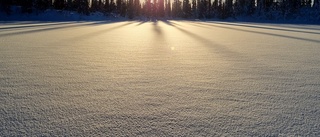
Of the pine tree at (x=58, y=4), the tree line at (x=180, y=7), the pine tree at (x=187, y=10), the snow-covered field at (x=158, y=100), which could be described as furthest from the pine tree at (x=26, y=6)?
the pine tree at (x=187, y=10)

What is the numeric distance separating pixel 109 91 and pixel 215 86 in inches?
34.0

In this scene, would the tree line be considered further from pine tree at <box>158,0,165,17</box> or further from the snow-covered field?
the snow-covered field

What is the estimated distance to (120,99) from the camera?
→ 1.50 metres

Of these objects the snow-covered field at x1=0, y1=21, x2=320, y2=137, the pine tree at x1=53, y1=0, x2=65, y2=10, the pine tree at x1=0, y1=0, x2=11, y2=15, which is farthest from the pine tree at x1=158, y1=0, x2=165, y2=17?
the snow-covered field at x1=0, y1=21, x2=320, y2=137

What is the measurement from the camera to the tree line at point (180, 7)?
3938cm

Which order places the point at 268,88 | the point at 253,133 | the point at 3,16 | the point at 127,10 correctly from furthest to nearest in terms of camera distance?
1. the point at 127,10
2. the point at 3,16
3. the point at 268,88
4. the point at 253,133

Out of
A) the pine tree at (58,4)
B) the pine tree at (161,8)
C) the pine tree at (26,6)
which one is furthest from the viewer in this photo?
the pine tree at (161,8)

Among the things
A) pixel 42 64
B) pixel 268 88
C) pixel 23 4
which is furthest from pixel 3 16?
pixel 268 88

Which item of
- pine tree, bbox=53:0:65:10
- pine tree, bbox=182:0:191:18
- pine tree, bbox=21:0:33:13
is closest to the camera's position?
pine tree, bbox=21:0:33:13

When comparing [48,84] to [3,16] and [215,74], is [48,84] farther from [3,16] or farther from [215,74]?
[3,16]

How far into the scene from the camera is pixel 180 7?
79875mm

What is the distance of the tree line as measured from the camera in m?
39.4

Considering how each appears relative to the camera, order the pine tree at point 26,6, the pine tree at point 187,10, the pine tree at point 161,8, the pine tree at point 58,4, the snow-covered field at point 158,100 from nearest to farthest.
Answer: the snow-covered field at point 158,100 < the pine tree at point 26,6 < the pine tree at point 58,4 < the pine tree at point 187,10 < the pine tree at point 161,8

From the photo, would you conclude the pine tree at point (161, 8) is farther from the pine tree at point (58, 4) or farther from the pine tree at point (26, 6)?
the pine tree at point (26, 6)
